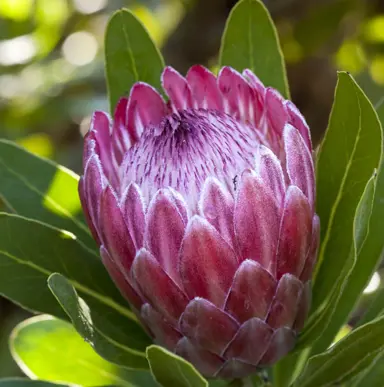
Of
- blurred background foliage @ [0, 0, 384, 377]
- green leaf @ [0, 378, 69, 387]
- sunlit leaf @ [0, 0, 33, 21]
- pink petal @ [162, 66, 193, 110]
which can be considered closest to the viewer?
pink petal @ [162, 66, 193, 110]

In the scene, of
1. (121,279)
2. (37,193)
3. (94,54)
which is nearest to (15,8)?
(94,54)

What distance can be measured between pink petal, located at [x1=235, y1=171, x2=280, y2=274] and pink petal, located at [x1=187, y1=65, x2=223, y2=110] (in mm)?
334

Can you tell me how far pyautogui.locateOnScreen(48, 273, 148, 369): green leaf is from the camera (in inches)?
49.2

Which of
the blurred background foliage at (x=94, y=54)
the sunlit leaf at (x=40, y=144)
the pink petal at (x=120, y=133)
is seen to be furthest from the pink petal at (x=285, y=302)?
the sunlit leaf at (x=40, y=144)

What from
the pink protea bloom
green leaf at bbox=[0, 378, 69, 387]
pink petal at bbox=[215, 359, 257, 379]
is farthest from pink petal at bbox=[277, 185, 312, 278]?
green leaf at bbox=[0, 378, 69, 387]

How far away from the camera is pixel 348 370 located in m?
1.40

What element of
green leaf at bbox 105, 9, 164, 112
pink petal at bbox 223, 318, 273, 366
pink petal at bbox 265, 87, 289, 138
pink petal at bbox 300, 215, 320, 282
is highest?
green leaf at bbox 105, 9, 164, 112

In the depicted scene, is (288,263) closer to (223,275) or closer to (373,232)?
(223,275)

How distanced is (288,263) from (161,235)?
24 cm

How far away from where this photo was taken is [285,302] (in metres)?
1.35

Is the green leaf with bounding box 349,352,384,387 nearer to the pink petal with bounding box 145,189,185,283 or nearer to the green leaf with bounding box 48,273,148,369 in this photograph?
the green leaf with bounding box 48,273,148,369

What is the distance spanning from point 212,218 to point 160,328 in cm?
26

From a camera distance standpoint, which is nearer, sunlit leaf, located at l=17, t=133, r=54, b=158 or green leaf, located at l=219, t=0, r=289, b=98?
green leaf, located at l=219, t=0, r=289, b=98

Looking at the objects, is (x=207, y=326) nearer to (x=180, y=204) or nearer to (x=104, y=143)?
(x=180, y=204)
